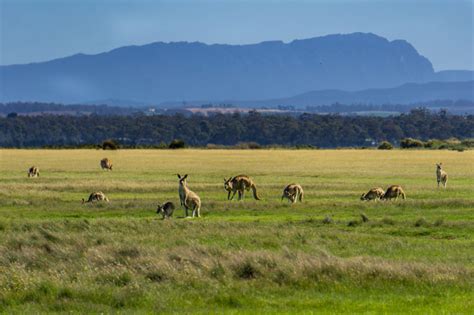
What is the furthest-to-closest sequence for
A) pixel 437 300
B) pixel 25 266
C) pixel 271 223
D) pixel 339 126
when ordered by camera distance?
pixel 339 126 < pixel 271 223 < pixel 25 266 < pixel 437 300

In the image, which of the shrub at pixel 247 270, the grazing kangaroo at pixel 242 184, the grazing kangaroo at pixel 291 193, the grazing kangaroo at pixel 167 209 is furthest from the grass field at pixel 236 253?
the grazing kangaroo at pixel 242 184

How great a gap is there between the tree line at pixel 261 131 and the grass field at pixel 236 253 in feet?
450

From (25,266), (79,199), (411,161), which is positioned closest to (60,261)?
(25,266)

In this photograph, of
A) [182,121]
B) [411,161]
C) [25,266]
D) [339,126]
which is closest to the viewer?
[25,266]

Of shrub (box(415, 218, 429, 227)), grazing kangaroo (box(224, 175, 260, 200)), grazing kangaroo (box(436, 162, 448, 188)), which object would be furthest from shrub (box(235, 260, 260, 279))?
grazing kangaroo (box(436, 162, 448, 188))

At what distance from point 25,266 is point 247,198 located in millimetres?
21629

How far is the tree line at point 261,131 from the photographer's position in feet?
597

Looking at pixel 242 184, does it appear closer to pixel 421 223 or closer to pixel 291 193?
pixel 291 193

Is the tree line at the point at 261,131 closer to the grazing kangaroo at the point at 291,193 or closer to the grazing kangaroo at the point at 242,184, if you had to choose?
the grazing kangaroo at the point at 242,184

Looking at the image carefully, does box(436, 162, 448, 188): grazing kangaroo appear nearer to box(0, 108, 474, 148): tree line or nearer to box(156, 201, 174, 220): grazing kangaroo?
box(156, 201, 174, 220): grazing kangaroo

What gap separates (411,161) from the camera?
74.6m

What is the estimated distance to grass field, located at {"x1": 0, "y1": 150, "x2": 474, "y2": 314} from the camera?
52.8 ft

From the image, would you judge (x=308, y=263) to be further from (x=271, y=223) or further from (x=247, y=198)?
(x=247, y=198)

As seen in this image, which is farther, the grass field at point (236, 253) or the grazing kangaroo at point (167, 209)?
the grazing kangaroo at point (167, 209)
